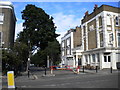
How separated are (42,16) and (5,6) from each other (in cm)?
654

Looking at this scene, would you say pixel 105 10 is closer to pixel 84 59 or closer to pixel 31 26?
pixel 84 59

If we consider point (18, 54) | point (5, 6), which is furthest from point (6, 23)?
point (18, 54)

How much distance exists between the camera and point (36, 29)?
1027 inches

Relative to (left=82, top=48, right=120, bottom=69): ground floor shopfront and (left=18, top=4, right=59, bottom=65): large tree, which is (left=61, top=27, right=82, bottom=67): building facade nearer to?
(left=82, top=48, right=120, bottom=69): ground floor shopfront

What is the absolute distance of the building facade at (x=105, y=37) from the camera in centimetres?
2556

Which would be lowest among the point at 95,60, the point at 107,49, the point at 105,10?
the point at 95,60

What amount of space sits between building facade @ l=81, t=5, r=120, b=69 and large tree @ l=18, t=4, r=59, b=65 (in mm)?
8326

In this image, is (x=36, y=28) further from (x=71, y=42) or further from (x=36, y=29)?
(x=71, y=42)

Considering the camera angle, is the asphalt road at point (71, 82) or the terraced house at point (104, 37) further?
the terraced house at point (104, 37)

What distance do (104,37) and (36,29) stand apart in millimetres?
12003

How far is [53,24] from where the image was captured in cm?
2933

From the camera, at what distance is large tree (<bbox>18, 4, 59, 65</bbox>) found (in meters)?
25.7

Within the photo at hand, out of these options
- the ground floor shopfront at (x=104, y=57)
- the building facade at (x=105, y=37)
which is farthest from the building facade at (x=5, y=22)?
the building facade at (x=105, y=37)

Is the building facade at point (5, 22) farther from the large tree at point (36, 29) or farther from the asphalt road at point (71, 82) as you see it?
the asphalt road at point (71, 82)
